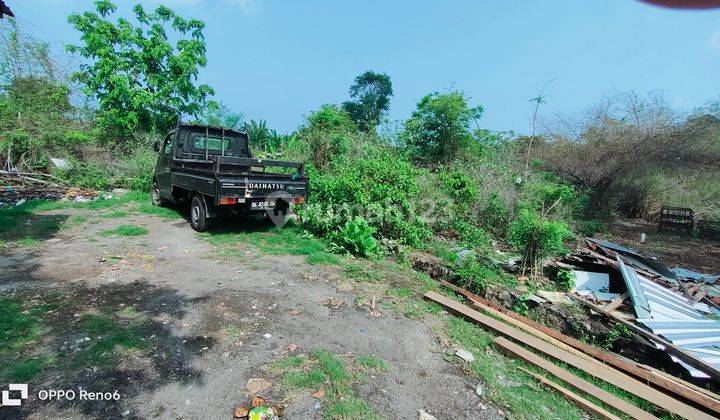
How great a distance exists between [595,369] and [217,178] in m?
5.75

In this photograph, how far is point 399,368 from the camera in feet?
9.30

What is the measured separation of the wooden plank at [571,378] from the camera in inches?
99.6

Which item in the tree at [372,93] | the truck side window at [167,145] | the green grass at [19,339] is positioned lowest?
the green grass at [19,339]

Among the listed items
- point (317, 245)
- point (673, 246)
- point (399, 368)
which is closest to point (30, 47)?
point (317, 245)

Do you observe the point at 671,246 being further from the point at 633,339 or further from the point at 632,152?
the point at 633,339

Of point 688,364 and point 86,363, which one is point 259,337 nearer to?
point 86,363

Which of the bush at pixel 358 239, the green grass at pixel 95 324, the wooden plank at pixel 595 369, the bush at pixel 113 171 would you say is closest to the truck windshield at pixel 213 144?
the bush at pixel 358 239

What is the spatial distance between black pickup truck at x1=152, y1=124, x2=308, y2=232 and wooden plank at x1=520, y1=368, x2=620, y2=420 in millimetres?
5084

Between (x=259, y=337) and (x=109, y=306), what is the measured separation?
1739mm

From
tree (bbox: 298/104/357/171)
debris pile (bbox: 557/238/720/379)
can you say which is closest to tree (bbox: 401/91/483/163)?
tree (bbox: 298/104/357/171)

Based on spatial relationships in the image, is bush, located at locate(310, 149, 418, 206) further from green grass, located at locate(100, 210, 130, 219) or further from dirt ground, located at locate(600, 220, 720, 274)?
dirt ground, located at locate(600, 220, 720, 274)

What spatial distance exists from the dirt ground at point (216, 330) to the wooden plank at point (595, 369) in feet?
1.97

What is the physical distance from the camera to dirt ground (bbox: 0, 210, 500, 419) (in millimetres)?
2299

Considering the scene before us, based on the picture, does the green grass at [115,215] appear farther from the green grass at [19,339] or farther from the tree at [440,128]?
the tree at [440,128]
